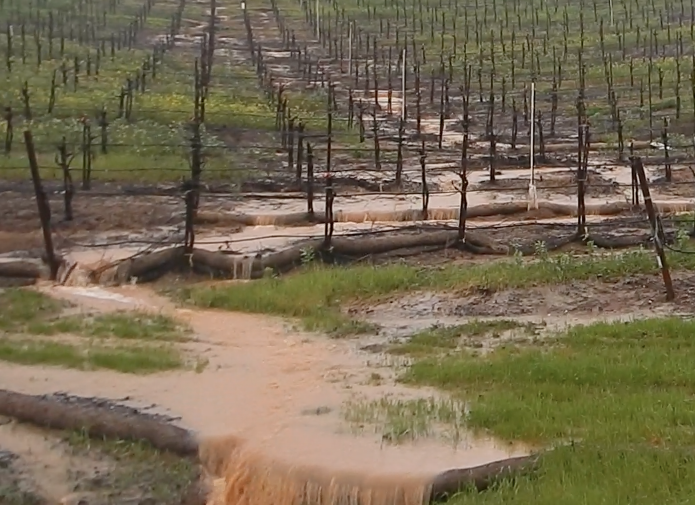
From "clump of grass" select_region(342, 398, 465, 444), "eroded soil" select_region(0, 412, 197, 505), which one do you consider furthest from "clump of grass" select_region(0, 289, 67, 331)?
"clump of grass" select_region(342, 398, 465, 444)

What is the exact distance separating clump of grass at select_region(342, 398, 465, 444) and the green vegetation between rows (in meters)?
2.67

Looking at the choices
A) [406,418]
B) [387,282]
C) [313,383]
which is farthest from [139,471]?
[387,282]

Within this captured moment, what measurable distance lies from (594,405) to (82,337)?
6.37 meters

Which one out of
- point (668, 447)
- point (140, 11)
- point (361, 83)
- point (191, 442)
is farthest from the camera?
point (140, 11)

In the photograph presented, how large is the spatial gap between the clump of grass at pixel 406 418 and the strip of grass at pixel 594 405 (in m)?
0.22

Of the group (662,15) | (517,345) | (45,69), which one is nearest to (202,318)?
(517,345)

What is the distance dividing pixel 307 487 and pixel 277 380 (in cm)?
284

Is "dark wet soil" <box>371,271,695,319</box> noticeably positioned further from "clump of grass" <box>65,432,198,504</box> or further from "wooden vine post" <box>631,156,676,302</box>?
"clump of grass" <box>65,432,198,504</box>

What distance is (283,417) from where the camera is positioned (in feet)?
31.9

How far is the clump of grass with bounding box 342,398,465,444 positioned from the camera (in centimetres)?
895

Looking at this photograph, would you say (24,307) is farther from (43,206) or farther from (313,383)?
(313,383)

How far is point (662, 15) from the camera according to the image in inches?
1933

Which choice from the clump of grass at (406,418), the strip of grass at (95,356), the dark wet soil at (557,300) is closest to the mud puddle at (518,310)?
the dark wet soil at (557,300)

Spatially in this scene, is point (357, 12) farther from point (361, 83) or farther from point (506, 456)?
point (506, 456)
